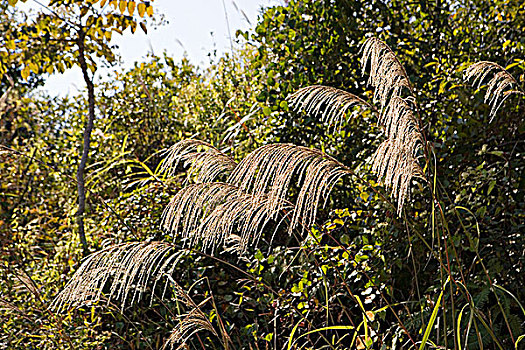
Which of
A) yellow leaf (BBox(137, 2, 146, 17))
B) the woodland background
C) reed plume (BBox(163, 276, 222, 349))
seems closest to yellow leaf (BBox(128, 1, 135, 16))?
yellow leaf (BBox(137, 2, 146, 17))

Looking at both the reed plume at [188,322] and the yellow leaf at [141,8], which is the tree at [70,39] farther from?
the reed plume at [188,322]

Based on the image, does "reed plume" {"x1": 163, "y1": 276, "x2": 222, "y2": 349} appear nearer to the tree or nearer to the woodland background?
the woodland background

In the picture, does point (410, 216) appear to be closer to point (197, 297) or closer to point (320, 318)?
point (320, 318)

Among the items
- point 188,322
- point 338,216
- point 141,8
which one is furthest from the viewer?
point 141,8

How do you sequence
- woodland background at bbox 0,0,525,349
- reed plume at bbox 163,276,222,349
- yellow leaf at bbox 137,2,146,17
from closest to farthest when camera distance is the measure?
1. reed plume at bbox 163,276,222,349
2. woodland background at bbox 0,0,525,349
3. yellow leaf at bbox 137,2,146,17

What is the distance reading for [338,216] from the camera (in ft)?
9.61

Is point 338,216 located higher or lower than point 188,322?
higher

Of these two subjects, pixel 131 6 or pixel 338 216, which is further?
pixel 131 6

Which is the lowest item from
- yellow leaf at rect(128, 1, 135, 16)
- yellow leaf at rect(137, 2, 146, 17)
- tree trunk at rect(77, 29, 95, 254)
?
tree trunk at rect(77, 29, 95, 254)

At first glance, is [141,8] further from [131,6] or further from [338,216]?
[338,216]

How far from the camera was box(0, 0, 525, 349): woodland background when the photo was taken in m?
2.54

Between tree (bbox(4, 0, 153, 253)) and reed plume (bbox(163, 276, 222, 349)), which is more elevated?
tree (bbox(4, 0, 153, 253))

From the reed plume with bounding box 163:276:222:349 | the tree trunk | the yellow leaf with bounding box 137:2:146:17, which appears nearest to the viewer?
the reed plume with bounding box 163:276:222:349

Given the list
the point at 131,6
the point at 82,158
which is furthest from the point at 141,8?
the point at 82,158
